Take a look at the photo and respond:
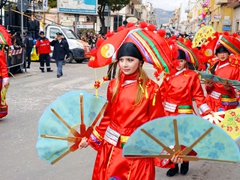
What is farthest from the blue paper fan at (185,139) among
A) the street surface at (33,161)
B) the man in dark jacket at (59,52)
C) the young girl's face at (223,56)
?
the man in dark jacket at (59,52)

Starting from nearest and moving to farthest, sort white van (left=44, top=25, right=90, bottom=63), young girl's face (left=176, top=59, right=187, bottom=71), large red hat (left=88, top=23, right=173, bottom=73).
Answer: large red hat (left=88, top=23, right=173, bottom=73) → young girl's face (left=176, top=59, right=187, bottom=71) → white van (left=44, top=25, right=90, bottom=63)

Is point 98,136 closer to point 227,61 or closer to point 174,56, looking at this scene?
point 174,56

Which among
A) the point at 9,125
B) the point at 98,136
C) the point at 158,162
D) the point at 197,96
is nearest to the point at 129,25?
the point at 98,136

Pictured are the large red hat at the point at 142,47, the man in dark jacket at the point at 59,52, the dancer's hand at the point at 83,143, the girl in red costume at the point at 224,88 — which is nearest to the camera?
the large red hat at the point at 142,47

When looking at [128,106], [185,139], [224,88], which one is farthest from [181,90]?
[185,139]

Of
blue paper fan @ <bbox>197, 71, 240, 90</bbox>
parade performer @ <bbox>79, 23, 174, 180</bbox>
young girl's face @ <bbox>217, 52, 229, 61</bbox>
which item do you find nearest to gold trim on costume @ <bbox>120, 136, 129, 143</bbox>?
parade performer @ <bbox>79, 23, 174, 180</bbox>

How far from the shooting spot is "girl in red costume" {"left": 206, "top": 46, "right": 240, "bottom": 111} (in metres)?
5.59

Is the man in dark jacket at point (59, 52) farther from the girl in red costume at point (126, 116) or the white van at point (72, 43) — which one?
the girl in red costume at point (126, 116)

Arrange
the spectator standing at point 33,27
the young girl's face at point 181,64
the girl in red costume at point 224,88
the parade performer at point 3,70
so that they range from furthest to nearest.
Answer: the spectator standing at point 33,27 → the parade performer at point 3,70 → the girl in red costume at point 224,88 → the young girl's face at point 181,64

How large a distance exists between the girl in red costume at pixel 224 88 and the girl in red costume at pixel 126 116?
8.65ft

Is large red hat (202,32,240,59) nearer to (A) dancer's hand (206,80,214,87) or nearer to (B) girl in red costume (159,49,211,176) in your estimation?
(A) dancer's hand (206,80,214,87)

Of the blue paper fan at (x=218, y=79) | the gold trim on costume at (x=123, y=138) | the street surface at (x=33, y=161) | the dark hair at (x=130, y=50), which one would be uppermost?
the dark hair at (x=130, y=50)

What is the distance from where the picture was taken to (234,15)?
3491 centimetres

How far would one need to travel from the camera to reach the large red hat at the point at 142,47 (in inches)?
119
